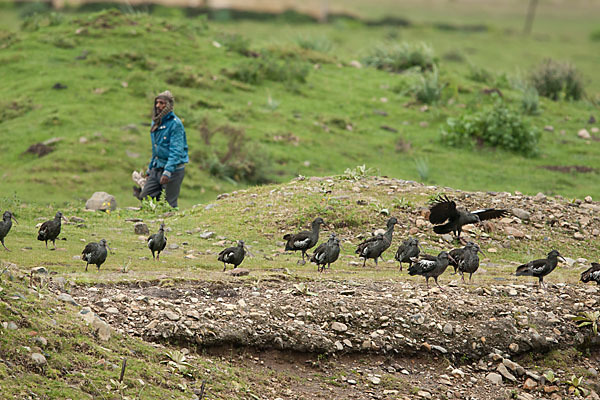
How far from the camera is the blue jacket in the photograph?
55.2ft

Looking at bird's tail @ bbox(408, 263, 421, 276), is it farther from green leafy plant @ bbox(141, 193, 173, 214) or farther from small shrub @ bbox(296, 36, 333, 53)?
small shrub @ bbox(296, 36, 333, 53)

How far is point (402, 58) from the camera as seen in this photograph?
1454 inches

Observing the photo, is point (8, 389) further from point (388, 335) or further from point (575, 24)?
point (575, 24)

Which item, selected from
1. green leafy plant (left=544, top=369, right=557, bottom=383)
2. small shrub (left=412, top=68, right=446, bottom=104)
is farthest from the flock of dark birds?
small shrub (left=412, top=68, right=446, bottom=104)

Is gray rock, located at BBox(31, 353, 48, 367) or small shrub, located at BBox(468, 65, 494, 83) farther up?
small shrub, located at BBox(468, 65, 494, 83)

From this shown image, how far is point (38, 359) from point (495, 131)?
22.9 m

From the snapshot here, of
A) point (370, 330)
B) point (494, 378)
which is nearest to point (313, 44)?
point (370, 330)

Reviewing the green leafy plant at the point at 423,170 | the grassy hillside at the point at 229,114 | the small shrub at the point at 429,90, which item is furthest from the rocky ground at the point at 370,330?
the small shrub at the point at 429,90

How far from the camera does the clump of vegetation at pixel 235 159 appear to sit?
2391cm

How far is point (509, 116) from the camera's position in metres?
27.5

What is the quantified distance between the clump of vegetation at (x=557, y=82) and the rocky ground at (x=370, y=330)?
26.2 m

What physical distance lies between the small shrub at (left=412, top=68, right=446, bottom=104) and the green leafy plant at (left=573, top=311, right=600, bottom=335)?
70.3ft

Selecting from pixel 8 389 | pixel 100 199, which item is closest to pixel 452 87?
pixel 100 199

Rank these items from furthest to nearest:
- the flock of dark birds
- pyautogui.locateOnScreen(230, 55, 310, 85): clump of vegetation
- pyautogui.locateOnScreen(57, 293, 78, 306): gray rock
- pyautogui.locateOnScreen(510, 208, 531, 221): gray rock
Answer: pyautogui.locateOnScreen(230, 55, 310, 85): clump of vegetation → pyautogui.locateOnScreen(510, 208, 531, 221): gray rock → the flock of dark birds → pyautogui.locateOnScreen(57, 293, 78, 306): gray rock
